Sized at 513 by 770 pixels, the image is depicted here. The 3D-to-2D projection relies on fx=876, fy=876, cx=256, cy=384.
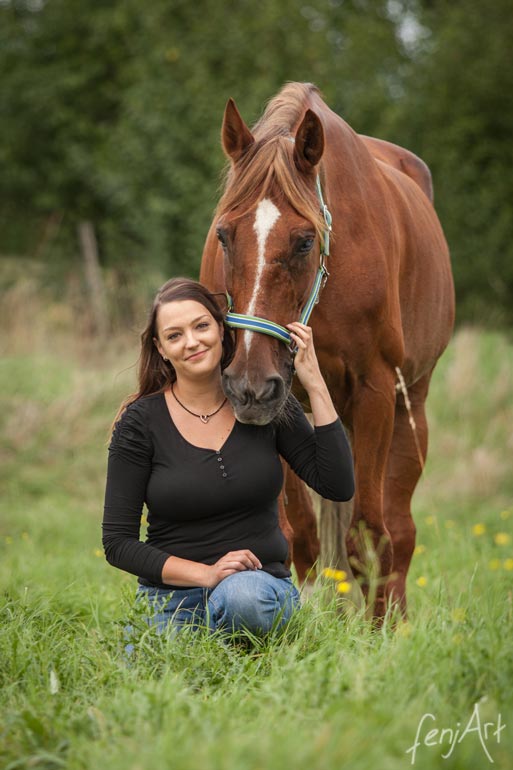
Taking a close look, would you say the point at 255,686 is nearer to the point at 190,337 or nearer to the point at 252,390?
the point at 252,390

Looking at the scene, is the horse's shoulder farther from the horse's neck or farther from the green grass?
the green grass

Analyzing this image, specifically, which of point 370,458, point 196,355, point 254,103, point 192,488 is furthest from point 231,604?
point 254,103

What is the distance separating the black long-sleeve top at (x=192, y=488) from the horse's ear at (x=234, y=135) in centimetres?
98

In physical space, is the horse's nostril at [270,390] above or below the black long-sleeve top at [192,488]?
above

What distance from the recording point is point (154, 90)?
1418 cm

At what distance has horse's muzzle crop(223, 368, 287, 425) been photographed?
2.82 metres

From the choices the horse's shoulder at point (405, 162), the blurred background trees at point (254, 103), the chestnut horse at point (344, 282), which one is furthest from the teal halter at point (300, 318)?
the blurred background trees at point (254, 103)

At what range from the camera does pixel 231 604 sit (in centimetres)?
284

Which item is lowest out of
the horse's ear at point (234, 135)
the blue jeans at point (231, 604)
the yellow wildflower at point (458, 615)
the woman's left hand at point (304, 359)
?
the yellow wildflower at point (458, 615)

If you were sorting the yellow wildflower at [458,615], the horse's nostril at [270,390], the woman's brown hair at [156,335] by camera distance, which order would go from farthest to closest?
the woman's brown hair at [156,335] → the horse's nostril at [270,390] → the yellow wildflower at [458,615]

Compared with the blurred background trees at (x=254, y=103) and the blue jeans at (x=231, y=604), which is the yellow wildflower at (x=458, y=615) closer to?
the blue jeans at (x=231, y=604)

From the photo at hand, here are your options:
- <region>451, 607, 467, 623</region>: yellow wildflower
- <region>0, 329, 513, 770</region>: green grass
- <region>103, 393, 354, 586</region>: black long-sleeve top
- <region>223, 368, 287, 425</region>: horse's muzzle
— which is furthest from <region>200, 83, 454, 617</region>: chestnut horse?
<region>0, 329, 513, 770</region>: green grass

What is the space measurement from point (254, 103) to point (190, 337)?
11.2 metres

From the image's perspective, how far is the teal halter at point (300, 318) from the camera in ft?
9.58
